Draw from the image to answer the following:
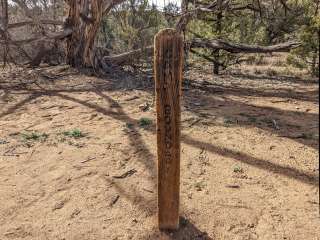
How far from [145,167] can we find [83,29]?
6265mm

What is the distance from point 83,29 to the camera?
32.1 ft

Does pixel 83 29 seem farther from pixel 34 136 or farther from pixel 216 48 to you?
pixel 34 136

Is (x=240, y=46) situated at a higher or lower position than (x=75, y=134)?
higher

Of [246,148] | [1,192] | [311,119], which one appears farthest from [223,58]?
[1,192]

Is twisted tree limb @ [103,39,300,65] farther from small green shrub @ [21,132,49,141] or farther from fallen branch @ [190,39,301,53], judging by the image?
small green shrub @ [21,132,49,141]

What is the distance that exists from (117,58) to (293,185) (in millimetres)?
6933

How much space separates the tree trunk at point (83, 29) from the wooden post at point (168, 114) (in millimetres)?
7029

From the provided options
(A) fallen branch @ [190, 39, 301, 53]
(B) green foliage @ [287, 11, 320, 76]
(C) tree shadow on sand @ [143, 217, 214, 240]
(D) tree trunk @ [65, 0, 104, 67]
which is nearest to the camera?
(C) tree shadow on sand @ [143, 217, 214, 240]

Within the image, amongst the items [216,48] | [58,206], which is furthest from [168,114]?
[216,48]

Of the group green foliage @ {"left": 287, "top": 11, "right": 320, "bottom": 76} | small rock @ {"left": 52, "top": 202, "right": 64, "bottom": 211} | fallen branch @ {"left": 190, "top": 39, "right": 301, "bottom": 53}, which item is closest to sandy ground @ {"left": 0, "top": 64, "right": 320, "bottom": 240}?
small rock @ {"left": 52, "top": 202, "right": 64, "bottom": 211}

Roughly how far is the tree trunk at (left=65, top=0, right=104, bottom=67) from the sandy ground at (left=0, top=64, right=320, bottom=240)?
7.88ft

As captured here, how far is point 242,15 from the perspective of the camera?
10008 mm

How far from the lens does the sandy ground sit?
10.9 feet

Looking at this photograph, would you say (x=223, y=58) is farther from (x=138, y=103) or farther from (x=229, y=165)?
(x=229, y=165)
